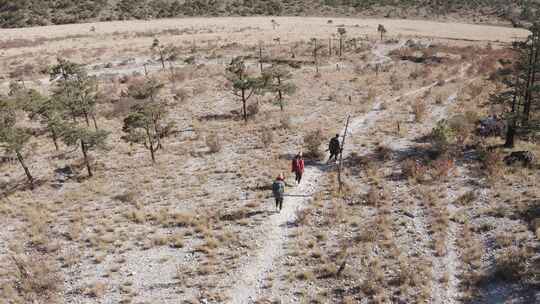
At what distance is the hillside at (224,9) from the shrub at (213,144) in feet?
199

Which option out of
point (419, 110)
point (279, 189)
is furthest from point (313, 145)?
point (419, 110)

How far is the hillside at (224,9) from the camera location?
252 feet

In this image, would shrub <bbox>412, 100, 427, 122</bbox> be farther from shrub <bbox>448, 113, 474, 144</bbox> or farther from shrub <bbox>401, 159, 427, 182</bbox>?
shrub <bbox>401, 159, 427, 182</bbox>

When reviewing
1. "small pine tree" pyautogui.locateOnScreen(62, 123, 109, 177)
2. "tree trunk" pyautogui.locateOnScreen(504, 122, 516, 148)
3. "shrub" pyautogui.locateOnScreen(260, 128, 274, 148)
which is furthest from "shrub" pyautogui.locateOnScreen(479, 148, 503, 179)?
"small pine tree" pyautogui.locateOnScreen(62, 123, 109, 177)

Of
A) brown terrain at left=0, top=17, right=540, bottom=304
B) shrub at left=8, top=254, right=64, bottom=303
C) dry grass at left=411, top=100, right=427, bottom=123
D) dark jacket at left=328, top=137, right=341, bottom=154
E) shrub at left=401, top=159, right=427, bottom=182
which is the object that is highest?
dark jacket at left=328, top=137, right=341, bottom=154

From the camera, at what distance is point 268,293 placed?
1348cm

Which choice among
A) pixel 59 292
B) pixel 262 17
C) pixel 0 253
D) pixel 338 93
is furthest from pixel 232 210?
pixel 262 17

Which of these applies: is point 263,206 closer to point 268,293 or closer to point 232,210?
point 232,210

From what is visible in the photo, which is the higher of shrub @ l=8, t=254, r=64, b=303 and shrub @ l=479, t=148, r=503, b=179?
shrub @ l=479, t=148, r=503, b=179

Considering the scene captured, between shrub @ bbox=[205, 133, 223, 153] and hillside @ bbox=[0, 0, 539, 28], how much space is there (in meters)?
60.5

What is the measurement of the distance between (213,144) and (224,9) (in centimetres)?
6829

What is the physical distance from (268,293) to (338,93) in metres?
23.6

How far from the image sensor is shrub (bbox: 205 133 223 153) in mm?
24797

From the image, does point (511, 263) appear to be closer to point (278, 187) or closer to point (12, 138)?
point (278, 187)
